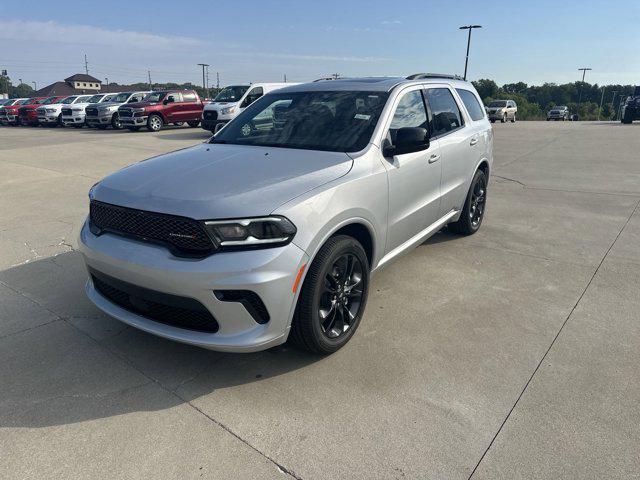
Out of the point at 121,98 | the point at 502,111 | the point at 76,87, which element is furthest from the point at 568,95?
the point at 121,98

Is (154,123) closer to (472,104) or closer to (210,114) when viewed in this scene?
(210,114)

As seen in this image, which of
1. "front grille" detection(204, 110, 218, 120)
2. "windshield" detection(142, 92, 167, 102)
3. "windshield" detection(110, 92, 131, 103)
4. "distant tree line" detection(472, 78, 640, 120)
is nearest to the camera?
"front grille" detection(204, 110, 218, 120)

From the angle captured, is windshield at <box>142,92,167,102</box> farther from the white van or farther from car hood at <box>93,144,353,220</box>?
car hood at <box>93,144,353,220</box>

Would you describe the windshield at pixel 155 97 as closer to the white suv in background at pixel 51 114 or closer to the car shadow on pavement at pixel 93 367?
the white suv in background at pixel 51 114

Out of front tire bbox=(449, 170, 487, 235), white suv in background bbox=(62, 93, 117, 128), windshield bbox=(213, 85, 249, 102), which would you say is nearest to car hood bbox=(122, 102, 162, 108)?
windshield bbox=(213, 85, 249, 102)

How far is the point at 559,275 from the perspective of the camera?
448 cm

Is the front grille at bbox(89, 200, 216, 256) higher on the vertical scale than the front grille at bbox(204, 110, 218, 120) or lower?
lower

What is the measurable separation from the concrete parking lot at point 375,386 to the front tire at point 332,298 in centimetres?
17

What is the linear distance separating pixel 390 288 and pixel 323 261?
60.8 inches

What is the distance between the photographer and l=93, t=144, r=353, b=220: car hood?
2.61 m

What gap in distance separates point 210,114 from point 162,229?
1686 cm

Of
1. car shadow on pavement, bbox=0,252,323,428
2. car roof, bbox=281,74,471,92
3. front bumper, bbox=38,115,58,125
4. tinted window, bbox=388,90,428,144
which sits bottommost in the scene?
car shadow on pavement, bbox=0,252,323,428

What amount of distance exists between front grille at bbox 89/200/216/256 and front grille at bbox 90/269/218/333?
10.8 inches

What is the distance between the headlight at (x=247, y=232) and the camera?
255cm
